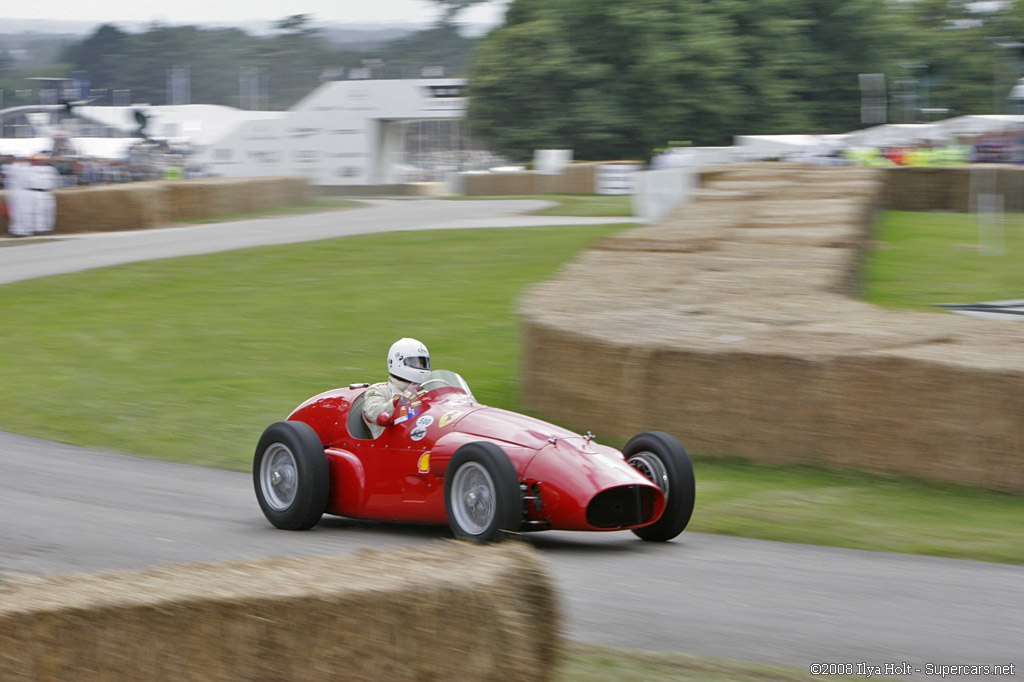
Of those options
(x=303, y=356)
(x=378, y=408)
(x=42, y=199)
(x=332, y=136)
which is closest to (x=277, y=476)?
(x=378, y=408)

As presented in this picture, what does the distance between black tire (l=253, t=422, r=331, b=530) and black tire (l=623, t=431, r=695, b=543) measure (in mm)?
1884

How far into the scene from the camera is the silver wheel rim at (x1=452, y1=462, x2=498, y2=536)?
6.41 meters

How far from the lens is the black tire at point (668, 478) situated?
22.1 feet

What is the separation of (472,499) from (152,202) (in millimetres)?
23845

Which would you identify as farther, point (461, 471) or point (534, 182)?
point (534, 182)

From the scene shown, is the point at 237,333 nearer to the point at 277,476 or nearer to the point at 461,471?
the point at 277,476

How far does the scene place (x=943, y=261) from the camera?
18.1m

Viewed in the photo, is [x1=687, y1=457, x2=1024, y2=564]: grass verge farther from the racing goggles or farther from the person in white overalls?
the person in white overalls

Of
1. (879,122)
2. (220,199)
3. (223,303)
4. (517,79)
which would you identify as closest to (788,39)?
(879,122)

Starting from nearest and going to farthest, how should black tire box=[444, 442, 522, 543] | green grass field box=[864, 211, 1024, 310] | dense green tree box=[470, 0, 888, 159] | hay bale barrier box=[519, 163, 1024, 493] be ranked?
black tire box=[444, 442, 522, 543] < hay bale barrier box=[519, 163, 1024, 493] < green grass field box=[864, 211, 1024, 310] < dense green tree box=[470, 0, 888, 159]

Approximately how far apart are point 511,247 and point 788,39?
123 ft

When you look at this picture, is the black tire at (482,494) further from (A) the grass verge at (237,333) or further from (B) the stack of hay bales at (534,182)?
(B) the stack of hay bales at (534,182)

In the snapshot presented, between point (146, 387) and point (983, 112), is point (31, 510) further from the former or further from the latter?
point (983, 112)

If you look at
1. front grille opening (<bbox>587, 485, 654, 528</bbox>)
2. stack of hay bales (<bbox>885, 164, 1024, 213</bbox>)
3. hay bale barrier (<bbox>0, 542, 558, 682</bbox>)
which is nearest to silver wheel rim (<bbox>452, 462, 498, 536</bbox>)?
front grille opening (<bbox>587, 485, 654, 528</bbox>)
